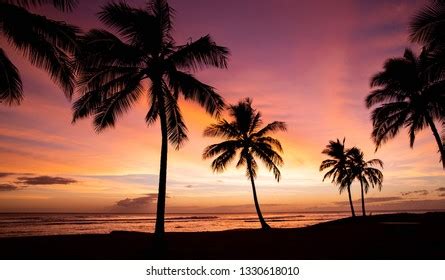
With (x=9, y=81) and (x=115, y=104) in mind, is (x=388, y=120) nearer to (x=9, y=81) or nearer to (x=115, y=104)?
Answer: (x=115, y=104)

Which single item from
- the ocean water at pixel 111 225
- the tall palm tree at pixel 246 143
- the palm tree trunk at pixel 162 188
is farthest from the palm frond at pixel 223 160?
the ocean water at pixel 111 225

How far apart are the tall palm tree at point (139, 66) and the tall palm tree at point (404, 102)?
34.0ft

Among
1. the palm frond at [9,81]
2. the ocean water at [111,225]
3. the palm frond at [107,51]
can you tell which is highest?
the palm frond at [107,51]

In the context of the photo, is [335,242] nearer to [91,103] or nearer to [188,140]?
[188,140]

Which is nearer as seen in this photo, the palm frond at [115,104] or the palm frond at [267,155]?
the palm frond at [115,104]

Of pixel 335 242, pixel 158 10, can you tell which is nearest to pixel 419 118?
pixel 335 242

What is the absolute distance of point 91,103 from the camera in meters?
10.7

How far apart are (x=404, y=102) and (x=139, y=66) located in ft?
44.6

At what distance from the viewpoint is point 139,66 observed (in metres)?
10.7

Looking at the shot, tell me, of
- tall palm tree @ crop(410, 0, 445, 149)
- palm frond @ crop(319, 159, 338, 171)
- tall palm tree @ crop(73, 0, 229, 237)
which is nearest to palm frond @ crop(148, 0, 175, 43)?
tall palm tree @ crop(73, 0, 229, 237)

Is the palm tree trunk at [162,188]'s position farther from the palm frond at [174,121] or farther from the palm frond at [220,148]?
the palm frond at [220,148]

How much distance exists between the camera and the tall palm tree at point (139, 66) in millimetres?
10091

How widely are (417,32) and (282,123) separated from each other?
1095 cm

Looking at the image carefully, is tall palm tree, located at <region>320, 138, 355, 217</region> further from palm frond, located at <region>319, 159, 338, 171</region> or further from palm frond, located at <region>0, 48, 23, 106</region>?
palm frond, located at <region>0, 48, 23, 106</region>
